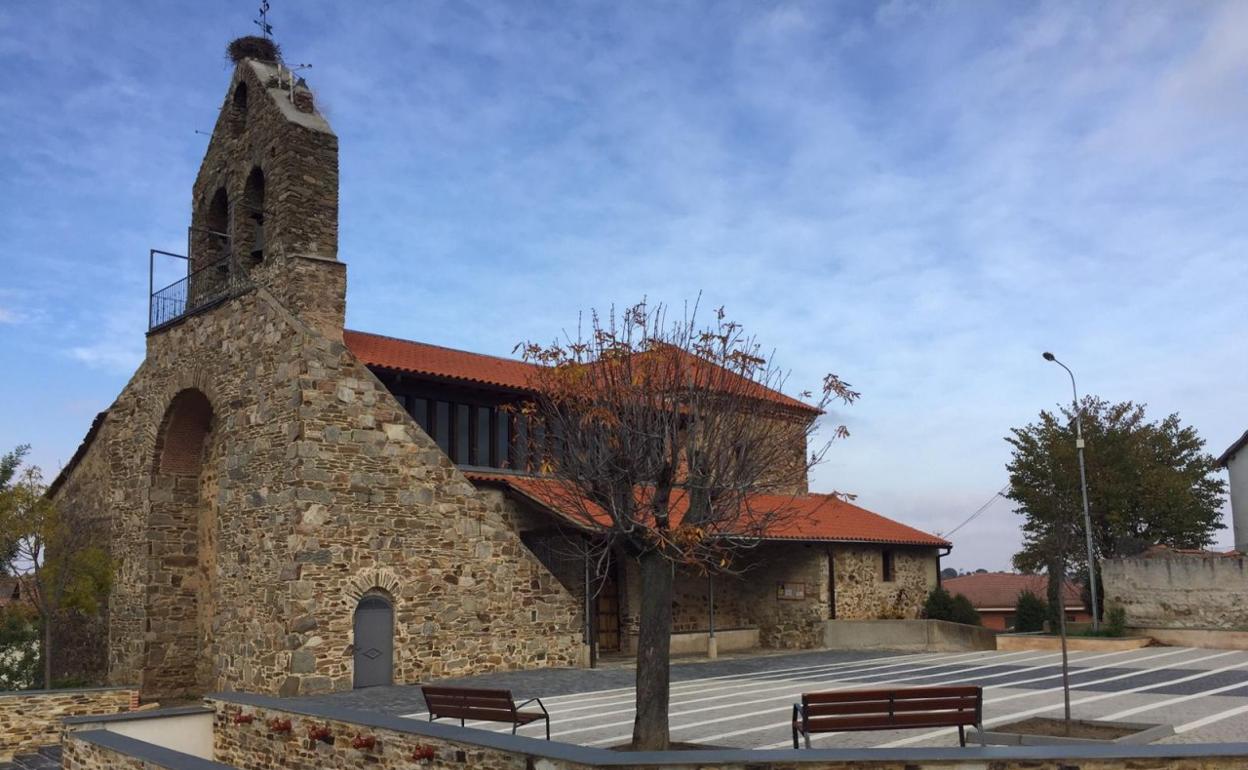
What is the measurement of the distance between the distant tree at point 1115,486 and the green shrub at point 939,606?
8.42 meters

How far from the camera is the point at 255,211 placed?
2300cm

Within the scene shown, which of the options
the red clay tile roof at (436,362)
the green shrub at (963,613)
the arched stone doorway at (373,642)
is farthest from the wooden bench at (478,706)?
the green shrub at (963,613)

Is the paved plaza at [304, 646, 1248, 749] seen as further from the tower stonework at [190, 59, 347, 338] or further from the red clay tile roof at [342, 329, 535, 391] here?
the tower stonework at [190, 59, 347, 338]

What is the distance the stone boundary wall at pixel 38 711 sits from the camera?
15711 millimetres

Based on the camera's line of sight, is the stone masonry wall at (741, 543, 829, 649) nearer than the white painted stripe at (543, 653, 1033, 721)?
No

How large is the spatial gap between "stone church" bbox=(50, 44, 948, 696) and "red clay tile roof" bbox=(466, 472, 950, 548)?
0.15 m

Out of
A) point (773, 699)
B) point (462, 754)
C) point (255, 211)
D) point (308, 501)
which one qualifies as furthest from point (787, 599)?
point (462, 754)

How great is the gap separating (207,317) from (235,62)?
6546mm

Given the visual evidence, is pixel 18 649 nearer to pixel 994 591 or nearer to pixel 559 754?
pixel 559 754

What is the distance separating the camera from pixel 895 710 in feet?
34.1

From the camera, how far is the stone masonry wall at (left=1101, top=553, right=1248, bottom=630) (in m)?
24.9

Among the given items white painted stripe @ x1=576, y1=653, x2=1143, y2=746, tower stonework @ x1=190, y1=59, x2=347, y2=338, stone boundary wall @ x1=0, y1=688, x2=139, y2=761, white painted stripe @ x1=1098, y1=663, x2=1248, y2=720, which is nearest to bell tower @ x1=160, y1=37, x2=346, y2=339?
tower stonework @ x1=190, y1=59, x2=347, y2=338

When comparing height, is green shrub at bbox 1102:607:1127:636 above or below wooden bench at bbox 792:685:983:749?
below

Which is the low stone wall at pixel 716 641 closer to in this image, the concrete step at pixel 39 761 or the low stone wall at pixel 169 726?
the low stone wall at pixel 169 726
